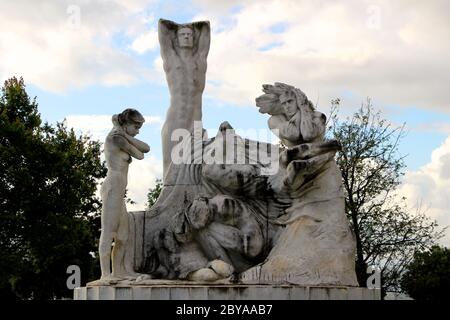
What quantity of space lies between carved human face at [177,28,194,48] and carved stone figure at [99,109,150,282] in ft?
6.26

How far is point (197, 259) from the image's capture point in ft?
34.5

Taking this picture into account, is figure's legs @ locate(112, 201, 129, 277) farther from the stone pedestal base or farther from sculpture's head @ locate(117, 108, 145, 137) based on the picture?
sculpture's head @ locate(117, 108, 145, 137)

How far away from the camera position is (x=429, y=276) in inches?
989

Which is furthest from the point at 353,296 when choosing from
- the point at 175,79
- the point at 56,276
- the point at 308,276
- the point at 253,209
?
the point at 56,276

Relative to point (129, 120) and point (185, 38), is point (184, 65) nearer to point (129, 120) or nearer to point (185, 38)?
point (185, 38)

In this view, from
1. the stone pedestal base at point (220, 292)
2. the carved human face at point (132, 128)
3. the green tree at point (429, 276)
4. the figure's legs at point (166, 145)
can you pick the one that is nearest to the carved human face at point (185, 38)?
the figure's legs at point (166, 145)

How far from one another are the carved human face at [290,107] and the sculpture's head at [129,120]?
2.16 meters

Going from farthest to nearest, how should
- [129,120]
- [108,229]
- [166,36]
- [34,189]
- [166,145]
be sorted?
[34,189], [166,36], [166,145], [129,120], [108,229]

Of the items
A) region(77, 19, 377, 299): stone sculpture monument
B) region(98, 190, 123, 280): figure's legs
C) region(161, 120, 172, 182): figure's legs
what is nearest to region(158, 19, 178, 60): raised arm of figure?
region(161, 120, 172, 182): figure's legs

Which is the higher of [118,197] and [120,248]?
[118,197]

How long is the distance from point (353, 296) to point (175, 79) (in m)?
4.63

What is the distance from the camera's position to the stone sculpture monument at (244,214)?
10.2m

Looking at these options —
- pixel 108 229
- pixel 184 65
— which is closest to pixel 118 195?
pixel 108 229

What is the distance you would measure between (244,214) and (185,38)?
3.36 m
